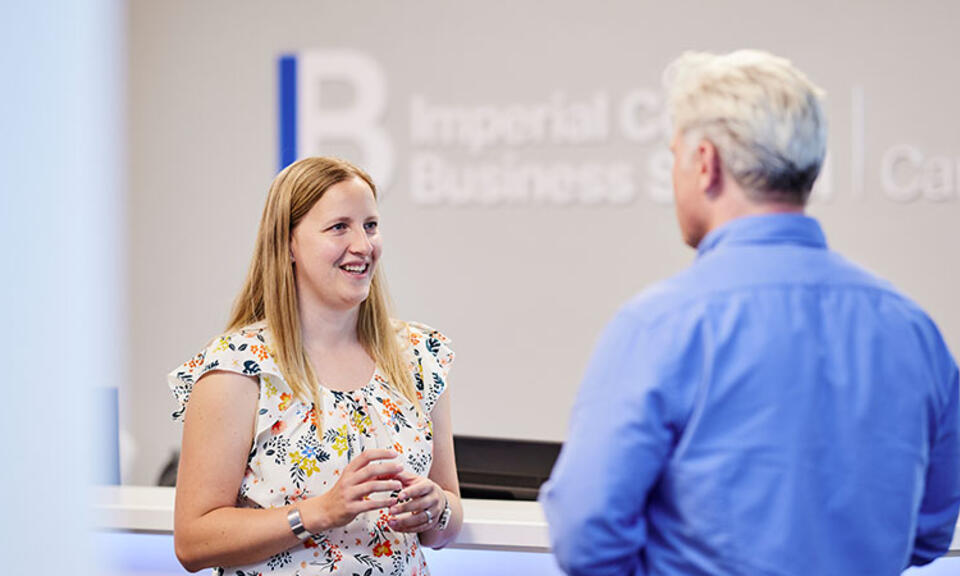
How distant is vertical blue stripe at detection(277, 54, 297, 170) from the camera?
5066 millimetres

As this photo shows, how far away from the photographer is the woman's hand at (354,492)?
5.41 ft

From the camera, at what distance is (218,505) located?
1747 mm

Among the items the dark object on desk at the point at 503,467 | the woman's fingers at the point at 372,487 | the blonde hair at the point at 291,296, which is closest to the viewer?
the woman's fingers at the point at 372,487

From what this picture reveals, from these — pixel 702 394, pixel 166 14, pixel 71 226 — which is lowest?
pixel 702 394

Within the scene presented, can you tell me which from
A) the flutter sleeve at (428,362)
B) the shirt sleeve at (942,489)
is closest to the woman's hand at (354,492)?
the flutter sleeve at (428,362)

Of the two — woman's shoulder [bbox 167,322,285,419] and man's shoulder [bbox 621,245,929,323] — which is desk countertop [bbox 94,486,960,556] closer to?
woman's shoulder [bbox 167,322,285,419]

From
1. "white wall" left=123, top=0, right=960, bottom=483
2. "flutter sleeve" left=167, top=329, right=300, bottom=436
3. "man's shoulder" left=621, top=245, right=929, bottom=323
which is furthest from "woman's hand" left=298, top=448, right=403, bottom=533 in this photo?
"white wall" left=123, top=0, right=960, bottom=483

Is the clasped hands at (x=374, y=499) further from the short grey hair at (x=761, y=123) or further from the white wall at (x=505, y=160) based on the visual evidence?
the white wall at (x=505, y=160)

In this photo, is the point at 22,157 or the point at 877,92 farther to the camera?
the point at 877,92

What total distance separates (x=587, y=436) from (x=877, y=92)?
3.92 m

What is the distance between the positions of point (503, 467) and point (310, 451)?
2.18ft

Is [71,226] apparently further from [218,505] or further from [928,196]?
[928,196]

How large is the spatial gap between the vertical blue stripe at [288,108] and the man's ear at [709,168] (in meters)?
3.94

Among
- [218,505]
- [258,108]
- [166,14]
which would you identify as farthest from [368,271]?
[166,14]
